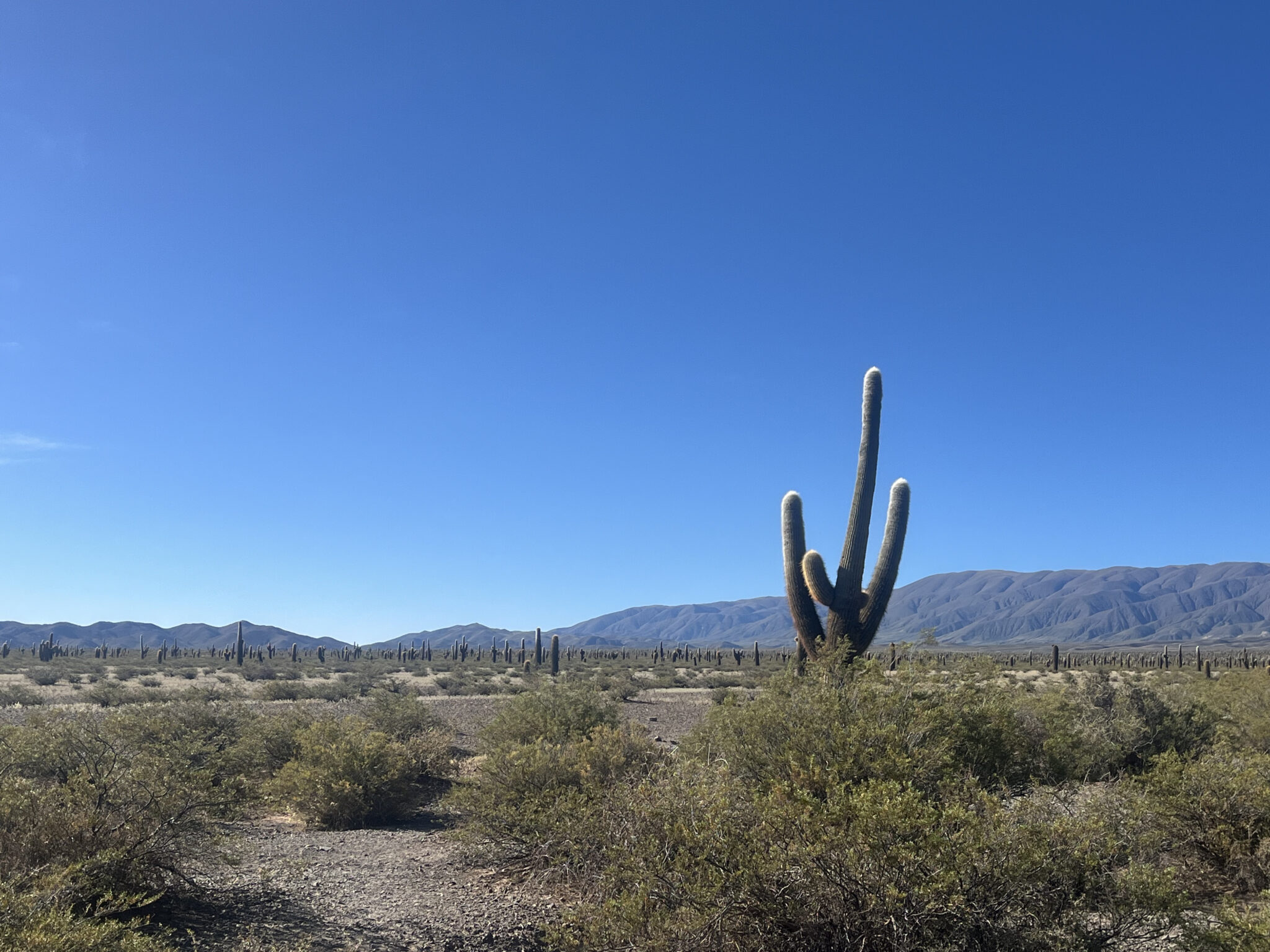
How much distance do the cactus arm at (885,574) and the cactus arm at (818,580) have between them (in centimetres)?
76

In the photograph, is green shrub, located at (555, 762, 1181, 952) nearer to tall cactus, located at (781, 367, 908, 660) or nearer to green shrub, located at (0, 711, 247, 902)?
green shrub, located at (0, 711, 247, 902)

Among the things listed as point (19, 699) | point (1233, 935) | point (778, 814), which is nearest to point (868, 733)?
point (778, 814)

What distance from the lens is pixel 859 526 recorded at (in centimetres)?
1883

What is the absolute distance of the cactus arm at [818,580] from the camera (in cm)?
1812

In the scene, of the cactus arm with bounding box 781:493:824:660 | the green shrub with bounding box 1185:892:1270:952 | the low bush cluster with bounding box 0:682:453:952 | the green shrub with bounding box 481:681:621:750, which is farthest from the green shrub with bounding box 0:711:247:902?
the cactus arm with bounding box 781:493:824:660

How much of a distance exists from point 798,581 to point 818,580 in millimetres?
737

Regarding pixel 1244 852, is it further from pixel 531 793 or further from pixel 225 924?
pixel 225 924

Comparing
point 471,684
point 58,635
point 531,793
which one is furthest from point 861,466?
point 58,635

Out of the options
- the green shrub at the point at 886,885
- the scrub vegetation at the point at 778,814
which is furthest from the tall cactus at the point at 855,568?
the green shrub at the point at 886,885

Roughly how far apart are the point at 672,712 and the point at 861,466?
12937mm

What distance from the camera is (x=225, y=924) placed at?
23.3ft

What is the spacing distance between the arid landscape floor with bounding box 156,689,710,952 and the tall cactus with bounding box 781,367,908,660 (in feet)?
30.7

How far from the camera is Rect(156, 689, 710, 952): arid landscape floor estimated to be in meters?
6.97

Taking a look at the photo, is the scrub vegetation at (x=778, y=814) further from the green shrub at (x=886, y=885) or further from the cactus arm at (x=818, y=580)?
the cactus arm at (x=818, y=580)
